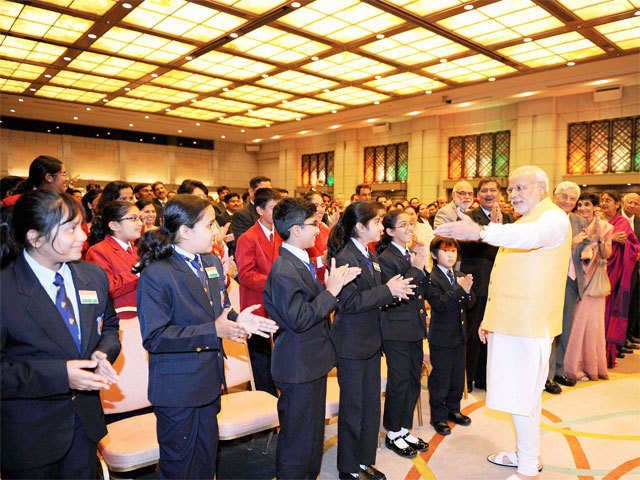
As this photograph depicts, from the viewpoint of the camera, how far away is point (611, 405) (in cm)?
380

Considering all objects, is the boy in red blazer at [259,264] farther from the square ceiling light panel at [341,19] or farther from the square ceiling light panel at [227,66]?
the square ceiling light panel at [227,66]

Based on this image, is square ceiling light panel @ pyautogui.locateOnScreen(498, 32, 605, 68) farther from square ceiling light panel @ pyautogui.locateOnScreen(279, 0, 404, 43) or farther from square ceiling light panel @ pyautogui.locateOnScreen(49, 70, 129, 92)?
square ceiling light panel @ pyautogui.locateOnScreen(49, 70, 129, 92)

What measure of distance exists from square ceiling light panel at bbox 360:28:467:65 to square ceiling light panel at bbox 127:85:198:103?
6137mm

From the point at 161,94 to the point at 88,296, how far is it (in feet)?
42.0

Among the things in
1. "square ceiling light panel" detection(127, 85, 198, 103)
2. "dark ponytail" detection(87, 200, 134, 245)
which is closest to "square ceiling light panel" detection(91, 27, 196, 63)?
"square ceiling light panel" detection(127, 85, 198, 103)

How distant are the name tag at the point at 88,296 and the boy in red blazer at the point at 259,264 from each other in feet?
5.27

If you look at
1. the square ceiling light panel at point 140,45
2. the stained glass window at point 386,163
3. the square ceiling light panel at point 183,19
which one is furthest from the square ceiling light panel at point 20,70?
the stained glass window at point 386,163

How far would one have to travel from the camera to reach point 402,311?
9.39 feet

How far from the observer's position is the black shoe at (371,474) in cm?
249

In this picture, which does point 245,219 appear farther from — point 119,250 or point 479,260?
point 479,260

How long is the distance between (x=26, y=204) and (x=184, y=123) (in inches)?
655

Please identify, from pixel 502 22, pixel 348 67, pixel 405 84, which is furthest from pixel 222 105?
pixel 502 22

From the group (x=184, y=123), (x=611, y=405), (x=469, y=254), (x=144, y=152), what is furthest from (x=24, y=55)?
(x=611, y=405)

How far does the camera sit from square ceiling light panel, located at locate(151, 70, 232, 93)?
11.1 meters
